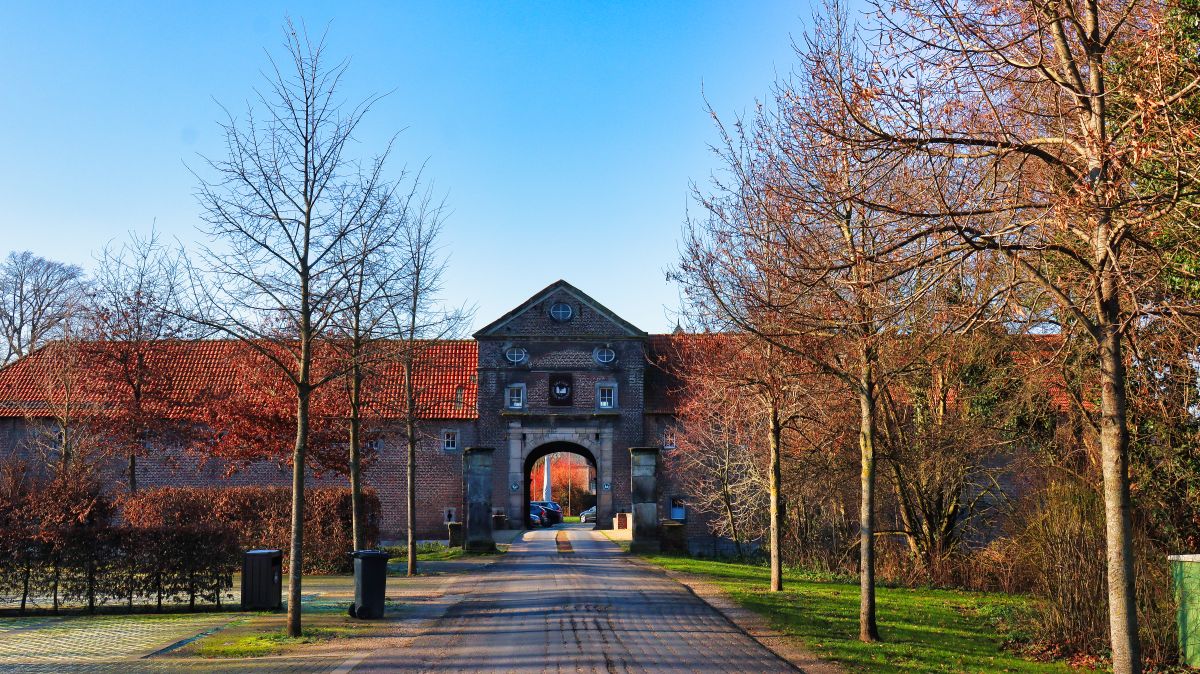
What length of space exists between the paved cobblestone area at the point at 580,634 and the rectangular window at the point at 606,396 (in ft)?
65.8

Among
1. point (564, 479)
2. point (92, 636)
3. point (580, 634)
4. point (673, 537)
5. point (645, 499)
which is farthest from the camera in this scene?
point (564, 479)

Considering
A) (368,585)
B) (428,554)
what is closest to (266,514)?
(428,554)

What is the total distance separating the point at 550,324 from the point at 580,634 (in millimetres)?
27456

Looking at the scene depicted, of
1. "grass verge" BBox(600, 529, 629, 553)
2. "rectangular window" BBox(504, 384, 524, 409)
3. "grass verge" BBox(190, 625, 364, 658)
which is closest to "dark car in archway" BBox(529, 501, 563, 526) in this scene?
"grass verge" BBox(600, 529, 629, 553)

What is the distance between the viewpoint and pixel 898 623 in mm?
12891

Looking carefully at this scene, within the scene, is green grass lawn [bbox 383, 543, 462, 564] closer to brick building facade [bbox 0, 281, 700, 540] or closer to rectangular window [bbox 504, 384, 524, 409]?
brick building facade [bbox 0, 281, 700, 540]

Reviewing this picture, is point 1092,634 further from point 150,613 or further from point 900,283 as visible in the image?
point 150,613

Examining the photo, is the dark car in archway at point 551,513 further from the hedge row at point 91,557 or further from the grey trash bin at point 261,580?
the grey trash bin at point 261,580

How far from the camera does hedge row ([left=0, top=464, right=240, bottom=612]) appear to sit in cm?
1455

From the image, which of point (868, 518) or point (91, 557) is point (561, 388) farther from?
point (868, 518)

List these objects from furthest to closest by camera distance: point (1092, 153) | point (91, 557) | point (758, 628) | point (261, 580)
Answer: point (91, 557) < point (261, 580) < point (758, 628) < point (1092, 153)

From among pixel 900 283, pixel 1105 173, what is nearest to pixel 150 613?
pixel 900 283

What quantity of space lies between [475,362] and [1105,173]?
3471 centimetres

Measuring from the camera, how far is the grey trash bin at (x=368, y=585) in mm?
13484
